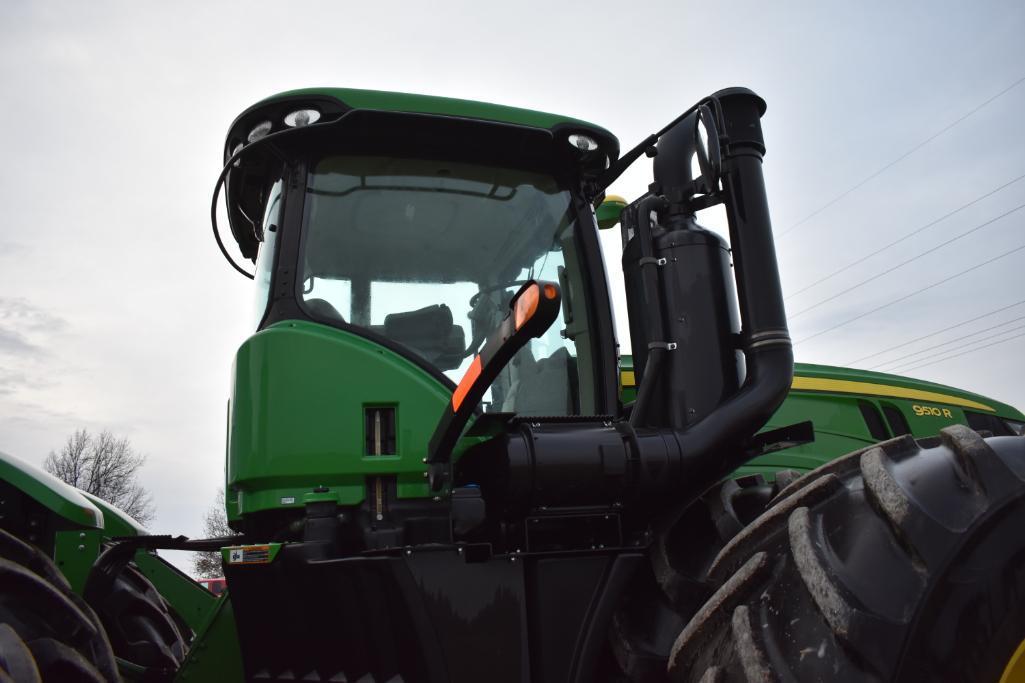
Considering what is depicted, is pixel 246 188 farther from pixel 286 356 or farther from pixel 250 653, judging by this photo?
pixel 250 653

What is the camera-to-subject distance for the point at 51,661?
221 cm

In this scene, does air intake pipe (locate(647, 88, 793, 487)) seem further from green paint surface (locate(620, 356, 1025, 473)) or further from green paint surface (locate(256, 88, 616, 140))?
green paint surface (locate(620, 356, 1025, 473))

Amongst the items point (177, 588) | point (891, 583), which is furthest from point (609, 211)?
point (177, 588)

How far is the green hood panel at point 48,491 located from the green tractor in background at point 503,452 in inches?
0.5

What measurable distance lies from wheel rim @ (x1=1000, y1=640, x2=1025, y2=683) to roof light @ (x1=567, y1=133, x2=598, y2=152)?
219cm

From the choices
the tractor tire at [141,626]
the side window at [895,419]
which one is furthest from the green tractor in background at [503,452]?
the side window at [895,419]

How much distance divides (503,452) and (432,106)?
51.9 inches

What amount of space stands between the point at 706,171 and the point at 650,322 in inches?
22.2

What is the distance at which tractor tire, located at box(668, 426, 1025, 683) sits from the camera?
5.57 ft

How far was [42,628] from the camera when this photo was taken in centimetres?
229

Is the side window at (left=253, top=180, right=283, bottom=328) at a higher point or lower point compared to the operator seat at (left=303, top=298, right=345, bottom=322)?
higher

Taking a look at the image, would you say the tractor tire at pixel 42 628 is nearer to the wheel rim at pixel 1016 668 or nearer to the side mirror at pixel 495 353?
the side mirror at pixel 495 353

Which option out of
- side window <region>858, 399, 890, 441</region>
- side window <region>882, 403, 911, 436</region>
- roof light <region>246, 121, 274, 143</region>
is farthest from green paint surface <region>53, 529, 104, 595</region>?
side window <region>882, 403, 911, 436</region>

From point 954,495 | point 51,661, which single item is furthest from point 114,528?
point 954,495
